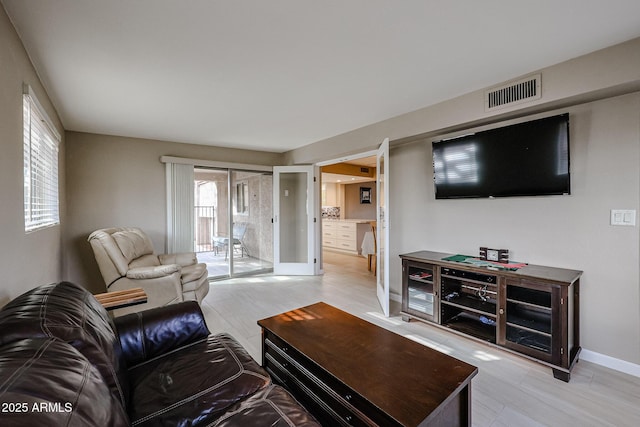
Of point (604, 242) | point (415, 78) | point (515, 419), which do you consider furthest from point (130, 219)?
point (604, 242)

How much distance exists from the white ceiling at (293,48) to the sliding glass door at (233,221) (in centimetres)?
203

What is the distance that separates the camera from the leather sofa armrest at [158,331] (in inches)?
61.9

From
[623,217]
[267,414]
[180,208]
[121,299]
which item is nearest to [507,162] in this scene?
[623,217]

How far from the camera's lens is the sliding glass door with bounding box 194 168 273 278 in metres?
5.03

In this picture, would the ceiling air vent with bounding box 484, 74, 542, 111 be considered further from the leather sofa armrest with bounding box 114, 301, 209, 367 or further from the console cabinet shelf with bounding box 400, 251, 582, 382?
the leather sofa armrest with bounding box 114, 301, 209, 367

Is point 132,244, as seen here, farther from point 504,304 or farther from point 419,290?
point 504,304

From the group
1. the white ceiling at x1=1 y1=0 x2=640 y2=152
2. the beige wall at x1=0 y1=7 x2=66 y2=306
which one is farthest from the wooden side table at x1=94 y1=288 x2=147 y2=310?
the white ceiling at x1=1 y1=0 x2=640 y2=152

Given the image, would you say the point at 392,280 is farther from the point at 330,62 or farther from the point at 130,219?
the point at 130,219

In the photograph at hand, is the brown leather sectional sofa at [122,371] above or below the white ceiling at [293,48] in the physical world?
below

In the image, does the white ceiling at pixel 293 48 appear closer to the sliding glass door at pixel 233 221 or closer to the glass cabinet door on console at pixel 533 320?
the glass cabinet door on console at pixel 533 320

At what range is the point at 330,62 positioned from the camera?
2123mm

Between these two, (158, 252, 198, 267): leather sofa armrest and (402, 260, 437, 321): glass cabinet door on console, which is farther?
(158, 252, 198, 267): leather sofa armrest

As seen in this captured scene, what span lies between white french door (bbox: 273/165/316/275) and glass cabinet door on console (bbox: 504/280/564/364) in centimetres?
334

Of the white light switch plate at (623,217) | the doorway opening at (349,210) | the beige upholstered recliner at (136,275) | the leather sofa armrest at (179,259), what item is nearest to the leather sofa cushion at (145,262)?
the beige upholstered recliner at (136,275)
